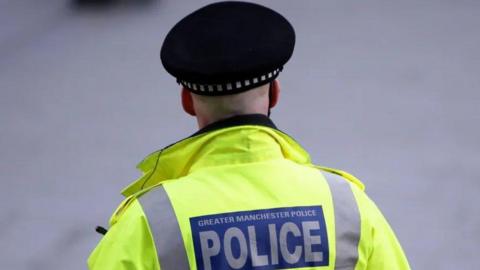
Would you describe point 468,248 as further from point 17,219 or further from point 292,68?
point 17,219

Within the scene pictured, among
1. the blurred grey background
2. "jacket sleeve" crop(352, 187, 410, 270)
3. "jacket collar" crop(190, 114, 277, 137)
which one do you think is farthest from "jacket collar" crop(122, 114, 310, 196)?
the blurred grey background

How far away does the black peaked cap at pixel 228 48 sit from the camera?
1.24 m

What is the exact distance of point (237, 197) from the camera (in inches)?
48.6

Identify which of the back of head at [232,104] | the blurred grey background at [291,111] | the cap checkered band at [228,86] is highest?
the cap checkered band at [228,86]

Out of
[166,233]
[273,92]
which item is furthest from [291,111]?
[166,233]

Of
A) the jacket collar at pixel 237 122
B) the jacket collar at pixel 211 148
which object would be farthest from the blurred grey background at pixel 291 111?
the jacket collar at pixel 237 122

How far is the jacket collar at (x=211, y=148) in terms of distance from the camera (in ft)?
4.08

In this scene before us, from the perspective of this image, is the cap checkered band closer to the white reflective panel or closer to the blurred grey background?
the white reflective panel

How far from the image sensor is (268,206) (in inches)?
48.9

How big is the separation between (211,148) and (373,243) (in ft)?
0.78

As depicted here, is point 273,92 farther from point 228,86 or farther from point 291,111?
point 291,111

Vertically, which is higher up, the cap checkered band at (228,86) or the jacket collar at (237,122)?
the cap checkered band at (228,86)

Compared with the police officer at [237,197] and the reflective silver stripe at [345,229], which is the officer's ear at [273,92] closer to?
the police officer at [237,197]

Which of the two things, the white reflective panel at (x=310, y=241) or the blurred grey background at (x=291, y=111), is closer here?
the white reflective panel at (x=310, y=241)
